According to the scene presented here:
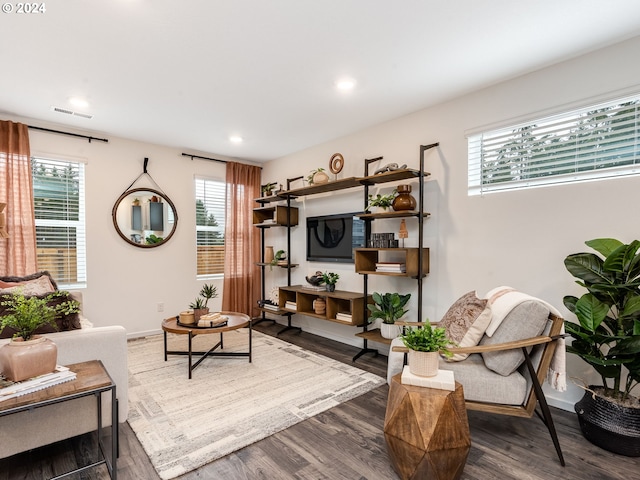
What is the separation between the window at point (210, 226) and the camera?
16.4 ft

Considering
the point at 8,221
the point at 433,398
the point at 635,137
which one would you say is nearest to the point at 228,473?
the point at 433,398

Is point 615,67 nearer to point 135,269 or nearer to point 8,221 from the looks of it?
point 135,269

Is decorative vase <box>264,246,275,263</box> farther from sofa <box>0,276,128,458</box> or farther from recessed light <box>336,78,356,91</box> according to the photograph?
sofa <box>0,276,128,458</box>

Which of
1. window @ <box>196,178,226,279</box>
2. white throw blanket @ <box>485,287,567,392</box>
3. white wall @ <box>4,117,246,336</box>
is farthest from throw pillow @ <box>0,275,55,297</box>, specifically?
white throw blanket @ <box>485,287,567,392</box>

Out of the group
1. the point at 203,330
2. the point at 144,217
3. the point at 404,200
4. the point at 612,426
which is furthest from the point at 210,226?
the point at 612,426

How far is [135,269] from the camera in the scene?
4.39m

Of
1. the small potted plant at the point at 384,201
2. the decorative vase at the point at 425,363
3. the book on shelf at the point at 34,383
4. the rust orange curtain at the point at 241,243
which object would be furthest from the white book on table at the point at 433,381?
the rust orange curtain at the point at 241,243

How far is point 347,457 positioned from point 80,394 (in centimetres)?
143

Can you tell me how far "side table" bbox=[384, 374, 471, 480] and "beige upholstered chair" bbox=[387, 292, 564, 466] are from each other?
0.37 metres

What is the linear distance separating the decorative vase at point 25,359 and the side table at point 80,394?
0.13m

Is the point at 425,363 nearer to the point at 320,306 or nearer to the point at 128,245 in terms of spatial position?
the point at 320,306

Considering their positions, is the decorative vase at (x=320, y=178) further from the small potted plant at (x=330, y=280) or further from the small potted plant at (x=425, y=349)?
the small potted plant at (x=425, y=349)

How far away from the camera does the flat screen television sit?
404cm

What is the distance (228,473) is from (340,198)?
3.15 metres
